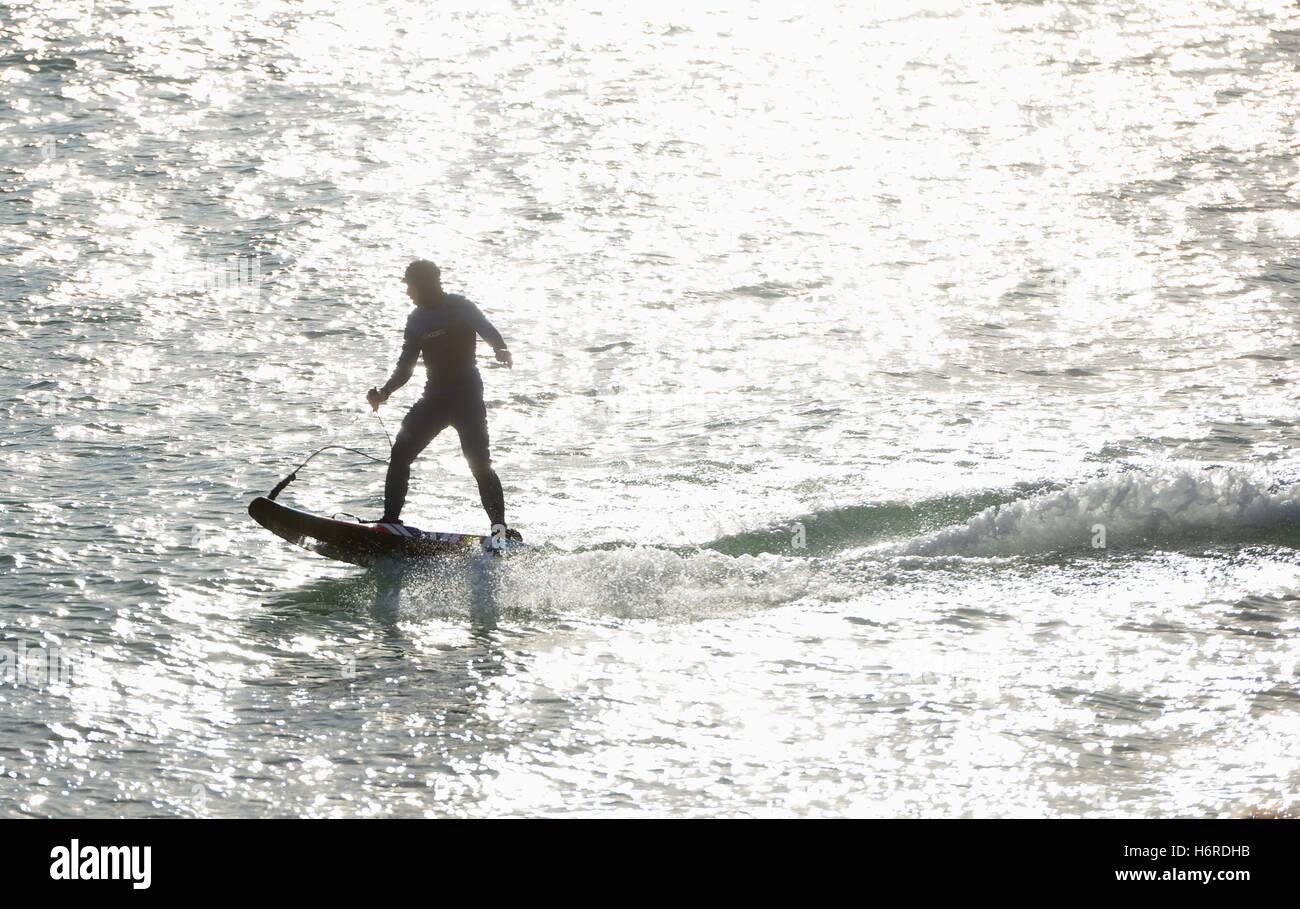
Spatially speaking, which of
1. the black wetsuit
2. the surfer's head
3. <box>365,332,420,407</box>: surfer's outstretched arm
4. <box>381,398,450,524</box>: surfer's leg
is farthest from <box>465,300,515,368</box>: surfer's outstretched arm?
<box>381,398,450,524</box>: surfer's leg

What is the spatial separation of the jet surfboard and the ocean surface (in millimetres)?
167

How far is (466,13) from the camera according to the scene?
3688cm

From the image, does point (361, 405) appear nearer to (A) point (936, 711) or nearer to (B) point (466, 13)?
(A) point (936, 711)

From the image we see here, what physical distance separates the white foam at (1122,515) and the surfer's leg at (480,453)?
2.92 m

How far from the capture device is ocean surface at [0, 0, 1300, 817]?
31.9 feet

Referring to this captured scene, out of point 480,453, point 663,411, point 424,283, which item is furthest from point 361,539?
point 663,411

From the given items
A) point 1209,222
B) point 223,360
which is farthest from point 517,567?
point 1209,222

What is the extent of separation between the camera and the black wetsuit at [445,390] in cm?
1187

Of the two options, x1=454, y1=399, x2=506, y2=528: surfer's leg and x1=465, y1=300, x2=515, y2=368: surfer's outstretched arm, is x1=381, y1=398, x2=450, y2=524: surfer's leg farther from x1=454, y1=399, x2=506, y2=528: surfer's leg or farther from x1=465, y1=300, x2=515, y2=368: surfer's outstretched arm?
x1=465, y1=300, x2=515, y2=368: surfer's outstretched arm

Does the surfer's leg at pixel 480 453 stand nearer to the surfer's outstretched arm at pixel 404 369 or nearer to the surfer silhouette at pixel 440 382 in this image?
the surfer silhouette at pixel 440 382

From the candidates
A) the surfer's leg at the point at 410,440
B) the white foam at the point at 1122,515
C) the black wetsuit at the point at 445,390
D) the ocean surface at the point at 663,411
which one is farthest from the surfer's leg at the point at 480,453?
the white foam at the point at 1122,515

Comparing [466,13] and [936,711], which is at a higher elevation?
[466,13]

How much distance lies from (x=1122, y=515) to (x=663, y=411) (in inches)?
215
